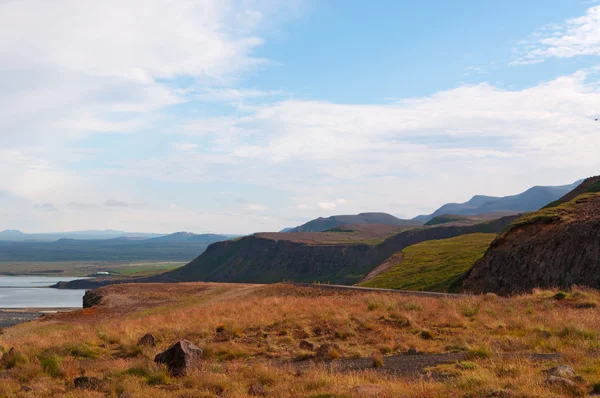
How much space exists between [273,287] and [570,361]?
98.8ft

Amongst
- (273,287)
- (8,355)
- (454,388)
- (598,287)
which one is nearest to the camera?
(454,388)

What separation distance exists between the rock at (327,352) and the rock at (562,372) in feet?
19.7

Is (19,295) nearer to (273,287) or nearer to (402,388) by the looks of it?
(273,287)

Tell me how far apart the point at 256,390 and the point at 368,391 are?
2.46 metres

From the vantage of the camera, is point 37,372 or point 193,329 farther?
point 193,329

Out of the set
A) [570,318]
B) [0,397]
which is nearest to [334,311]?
[570,318]

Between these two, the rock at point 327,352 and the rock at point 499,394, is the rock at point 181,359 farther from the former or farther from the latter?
the rock at point 499,394

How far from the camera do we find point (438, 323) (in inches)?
733

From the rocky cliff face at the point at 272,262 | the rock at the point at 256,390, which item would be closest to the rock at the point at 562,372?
the rock at the point at 256,390

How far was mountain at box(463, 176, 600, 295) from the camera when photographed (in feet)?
105

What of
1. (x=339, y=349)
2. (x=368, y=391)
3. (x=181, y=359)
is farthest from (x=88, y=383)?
(x=339, y=349)

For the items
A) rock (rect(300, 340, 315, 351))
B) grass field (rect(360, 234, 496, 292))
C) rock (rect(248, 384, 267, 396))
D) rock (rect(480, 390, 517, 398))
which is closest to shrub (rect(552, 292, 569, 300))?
rock (rect(300, 340, 315, 351))

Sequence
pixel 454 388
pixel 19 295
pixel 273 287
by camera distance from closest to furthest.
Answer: pixel 454 388
pixel 273 287
pixel 19 295

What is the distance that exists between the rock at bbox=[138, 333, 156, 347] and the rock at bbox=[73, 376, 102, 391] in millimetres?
4977
